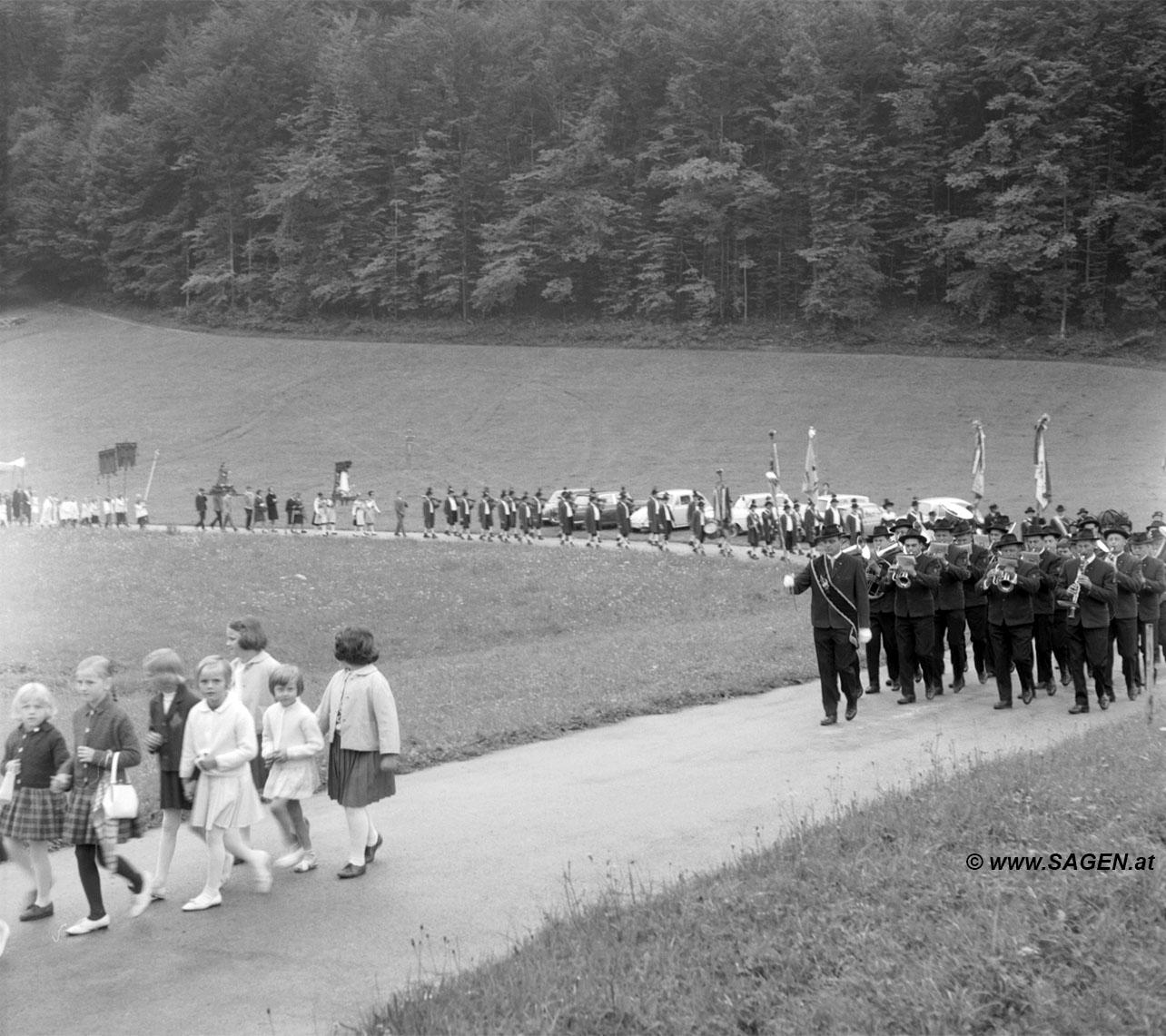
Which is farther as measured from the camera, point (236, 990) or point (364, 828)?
point (364, 828)

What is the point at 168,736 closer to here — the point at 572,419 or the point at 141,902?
the point at 141,902

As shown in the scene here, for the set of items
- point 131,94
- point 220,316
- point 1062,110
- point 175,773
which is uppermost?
point 131,94

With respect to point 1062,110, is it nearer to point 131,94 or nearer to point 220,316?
point 220,316

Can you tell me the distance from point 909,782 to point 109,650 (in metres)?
15.0

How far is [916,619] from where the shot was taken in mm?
14758

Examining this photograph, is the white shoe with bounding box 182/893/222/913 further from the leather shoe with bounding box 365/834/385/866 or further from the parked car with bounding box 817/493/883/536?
the parked car with bounding box 817/493/883/536

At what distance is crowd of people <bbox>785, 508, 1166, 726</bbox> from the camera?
44.1 feet

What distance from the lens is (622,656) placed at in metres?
17.5

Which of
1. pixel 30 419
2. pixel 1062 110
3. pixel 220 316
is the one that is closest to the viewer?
pixel 1062 110

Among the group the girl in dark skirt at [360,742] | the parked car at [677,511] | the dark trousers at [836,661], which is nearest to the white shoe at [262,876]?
the girl in dark skirt at [360,742]

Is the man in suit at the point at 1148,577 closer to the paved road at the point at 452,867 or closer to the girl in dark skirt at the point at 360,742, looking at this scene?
the paved road at the point at 452,867

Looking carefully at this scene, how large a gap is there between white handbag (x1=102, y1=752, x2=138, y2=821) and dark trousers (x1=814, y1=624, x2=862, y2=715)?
7734 millimetres

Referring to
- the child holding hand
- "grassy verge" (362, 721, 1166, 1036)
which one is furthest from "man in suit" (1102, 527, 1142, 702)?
the child holding hand

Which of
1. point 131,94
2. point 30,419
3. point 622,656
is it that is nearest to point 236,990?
point 622,656
